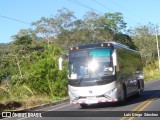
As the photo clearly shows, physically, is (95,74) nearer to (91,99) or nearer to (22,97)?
(91,99)

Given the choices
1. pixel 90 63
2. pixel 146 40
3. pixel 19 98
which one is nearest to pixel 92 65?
pixel 90 63

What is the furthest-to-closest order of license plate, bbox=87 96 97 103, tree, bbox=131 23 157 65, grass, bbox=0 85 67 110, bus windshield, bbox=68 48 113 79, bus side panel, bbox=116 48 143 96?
1. tree, bbox=131 23 157 65
2. grass, bbox=0 85 67 110
3. bus side panel, bbox=116 48 143 96
4. bus windshield, bbox=68 48 113 79
5. license plate, bbox=87 96 97 103

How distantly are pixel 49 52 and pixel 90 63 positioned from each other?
1128cm

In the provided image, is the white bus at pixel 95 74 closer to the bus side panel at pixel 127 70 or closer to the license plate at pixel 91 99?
the license plate at pixel 91 99

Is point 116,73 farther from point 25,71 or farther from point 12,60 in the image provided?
point 12,60

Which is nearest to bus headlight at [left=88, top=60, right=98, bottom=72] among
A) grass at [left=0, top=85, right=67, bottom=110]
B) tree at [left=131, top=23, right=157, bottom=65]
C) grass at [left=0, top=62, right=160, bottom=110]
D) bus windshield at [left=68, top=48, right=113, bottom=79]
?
bus windshield at [left=68, top=48, right=113, bottom=79]

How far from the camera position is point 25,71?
25844 mm

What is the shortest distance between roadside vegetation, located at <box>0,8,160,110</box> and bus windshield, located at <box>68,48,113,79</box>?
410 centimetres

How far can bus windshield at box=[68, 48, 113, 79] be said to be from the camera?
16000 mm

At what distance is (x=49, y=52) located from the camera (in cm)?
2700

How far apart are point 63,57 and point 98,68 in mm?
2003

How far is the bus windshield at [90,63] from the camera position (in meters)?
16.0

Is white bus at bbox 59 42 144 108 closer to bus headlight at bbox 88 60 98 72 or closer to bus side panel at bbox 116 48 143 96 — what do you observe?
bus headlight at bbox 88 60 98 72

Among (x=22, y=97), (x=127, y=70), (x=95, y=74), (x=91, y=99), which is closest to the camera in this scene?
(x=91, y=99)
